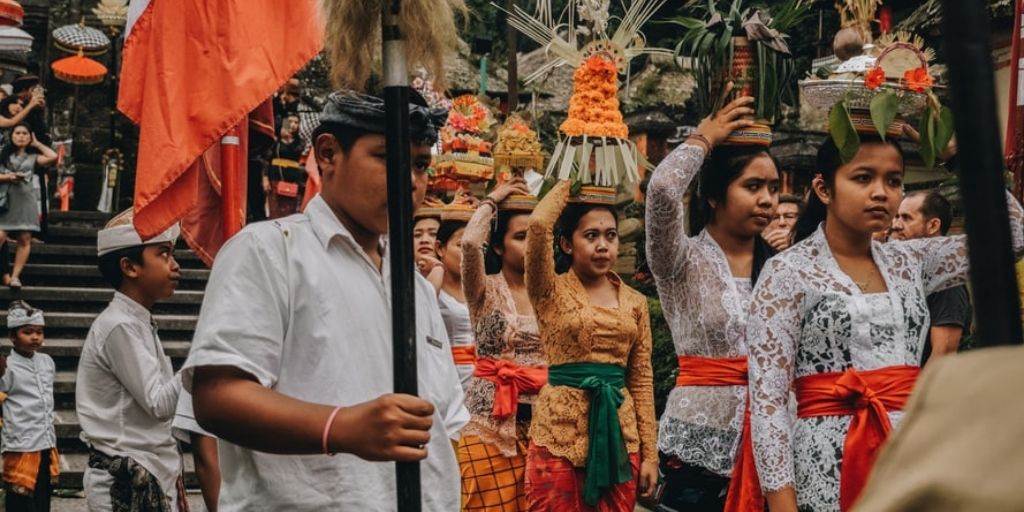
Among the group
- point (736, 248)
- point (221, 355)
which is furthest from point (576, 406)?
point (221, 355)

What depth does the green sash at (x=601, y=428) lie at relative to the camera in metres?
6.40

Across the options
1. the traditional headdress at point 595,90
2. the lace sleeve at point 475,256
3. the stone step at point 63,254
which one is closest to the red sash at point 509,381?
the lace sleeve at point 475,256

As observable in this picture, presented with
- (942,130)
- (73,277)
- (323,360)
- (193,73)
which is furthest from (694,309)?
(73,277)

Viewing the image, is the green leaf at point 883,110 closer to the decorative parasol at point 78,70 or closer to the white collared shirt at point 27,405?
the white collared shirt at point 27,405

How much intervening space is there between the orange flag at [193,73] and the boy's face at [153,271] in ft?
2.88

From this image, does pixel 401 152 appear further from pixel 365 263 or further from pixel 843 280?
pixel 843 280

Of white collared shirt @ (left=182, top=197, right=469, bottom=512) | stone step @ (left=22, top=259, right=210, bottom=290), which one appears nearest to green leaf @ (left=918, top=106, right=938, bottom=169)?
white collared shirt @ (left=182, top=197, right=469, bottom=512)

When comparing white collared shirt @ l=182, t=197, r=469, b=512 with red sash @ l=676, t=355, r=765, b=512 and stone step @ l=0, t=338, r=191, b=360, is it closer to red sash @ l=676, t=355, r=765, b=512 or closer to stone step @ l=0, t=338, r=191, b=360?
red sash @ l=676, t=355, r=765, b=512

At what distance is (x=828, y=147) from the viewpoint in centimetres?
492

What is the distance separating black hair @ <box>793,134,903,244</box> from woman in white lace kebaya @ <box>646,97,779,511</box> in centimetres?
50

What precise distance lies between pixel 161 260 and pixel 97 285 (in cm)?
1121

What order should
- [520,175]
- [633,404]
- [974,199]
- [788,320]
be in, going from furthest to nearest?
[520,175]
[633,404]
[788,320]
[974,199]

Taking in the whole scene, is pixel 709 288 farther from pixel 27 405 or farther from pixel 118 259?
pixel 27 405

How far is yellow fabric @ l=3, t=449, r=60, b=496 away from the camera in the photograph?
9.62m
